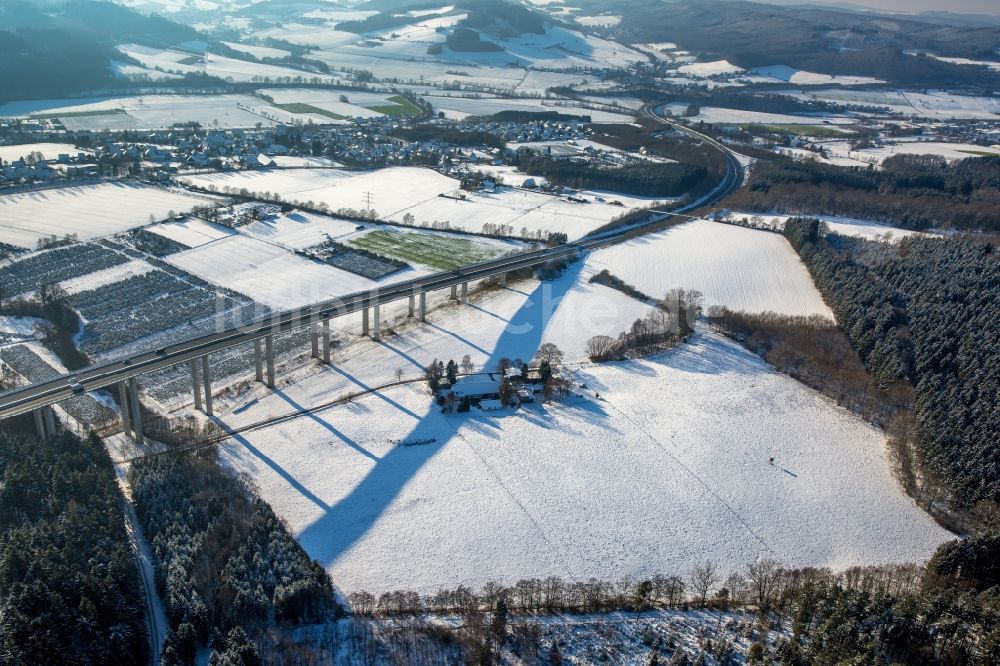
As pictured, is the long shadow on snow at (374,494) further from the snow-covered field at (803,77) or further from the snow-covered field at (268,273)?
the snow-covered field at (803,77)

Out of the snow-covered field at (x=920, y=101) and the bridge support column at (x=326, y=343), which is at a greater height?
the snow-covered field at (x=920, y=101)

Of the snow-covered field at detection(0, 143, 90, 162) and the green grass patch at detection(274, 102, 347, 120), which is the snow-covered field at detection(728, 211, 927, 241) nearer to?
the green grass patch at detection(274, 102, 347, 120)

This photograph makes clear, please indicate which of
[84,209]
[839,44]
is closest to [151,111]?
[84,209]

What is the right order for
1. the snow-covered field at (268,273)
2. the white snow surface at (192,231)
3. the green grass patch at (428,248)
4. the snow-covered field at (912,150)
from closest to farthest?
the snow-covered field at (268,273) < the green grass patch at (428,248) < the white snow surface at (192,231) < the snow-covered field at (912,150)

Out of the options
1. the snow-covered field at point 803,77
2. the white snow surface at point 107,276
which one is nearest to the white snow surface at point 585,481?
the white snow surface at point 107,276

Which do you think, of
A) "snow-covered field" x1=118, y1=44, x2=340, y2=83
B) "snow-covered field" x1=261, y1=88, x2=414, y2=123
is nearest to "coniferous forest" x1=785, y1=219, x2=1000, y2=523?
"snow-covered field" x1=261, y1=88, x2=414, y2=123

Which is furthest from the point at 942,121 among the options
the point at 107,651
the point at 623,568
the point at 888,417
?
the point at 107,651

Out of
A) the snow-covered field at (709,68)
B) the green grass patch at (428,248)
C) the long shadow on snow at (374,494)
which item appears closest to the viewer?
the long shadow on snow at (374,494)

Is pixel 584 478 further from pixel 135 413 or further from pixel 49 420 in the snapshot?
pixel 49 420
